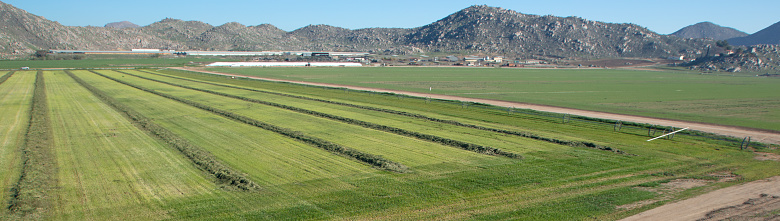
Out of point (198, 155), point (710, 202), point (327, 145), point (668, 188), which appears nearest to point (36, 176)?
point (198, 155)

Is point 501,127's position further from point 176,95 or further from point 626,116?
→ point 176,95

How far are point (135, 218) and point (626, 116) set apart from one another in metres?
37.8

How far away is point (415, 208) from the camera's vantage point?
1437 centimetres

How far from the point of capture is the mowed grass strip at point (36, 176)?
45.6ft

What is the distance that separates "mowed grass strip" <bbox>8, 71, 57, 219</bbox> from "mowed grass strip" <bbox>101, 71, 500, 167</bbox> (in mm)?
12476

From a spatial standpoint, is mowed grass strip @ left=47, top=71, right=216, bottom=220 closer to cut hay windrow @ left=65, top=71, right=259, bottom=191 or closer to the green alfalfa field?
the green alfalfa field

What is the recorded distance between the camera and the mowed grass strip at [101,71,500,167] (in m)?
21.7

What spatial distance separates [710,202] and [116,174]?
21.2 meters

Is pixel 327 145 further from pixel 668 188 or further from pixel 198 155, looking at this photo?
pixel 668 188

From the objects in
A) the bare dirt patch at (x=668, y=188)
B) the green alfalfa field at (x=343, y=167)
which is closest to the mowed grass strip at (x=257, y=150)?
the green alfalfa field at (x=343, y=167)

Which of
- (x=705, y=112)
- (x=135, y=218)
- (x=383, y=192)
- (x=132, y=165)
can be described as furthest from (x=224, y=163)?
(x=705, y=112)

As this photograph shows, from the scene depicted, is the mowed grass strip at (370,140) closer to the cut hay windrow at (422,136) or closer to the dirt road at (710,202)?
the cut hay windrow at (422,136)

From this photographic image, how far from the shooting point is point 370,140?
85.2 ft

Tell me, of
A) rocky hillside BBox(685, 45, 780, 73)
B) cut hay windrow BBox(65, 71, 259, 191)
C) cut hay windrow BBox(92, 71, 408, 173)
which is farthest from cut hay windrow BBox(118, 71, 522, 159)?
rocky hillside BBox(685, 45, 780, 73)
